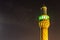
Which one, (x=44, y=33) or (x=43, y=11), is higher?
(x=43, y=11)

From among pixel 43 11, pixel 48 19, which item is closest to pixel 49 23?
pixel 48 19

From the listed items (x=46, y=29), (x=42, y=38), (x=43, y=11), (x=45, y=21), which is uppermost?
(x=43, y=11)

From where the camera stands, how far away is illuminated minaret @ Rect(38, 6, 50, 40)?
39184 millimetres

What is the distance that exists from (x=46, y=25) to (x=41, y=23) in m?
1.78

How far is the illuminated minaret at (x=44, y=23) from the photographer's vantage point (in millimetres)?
39184

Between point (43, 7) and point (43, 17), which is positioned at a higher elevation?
point (43, 7)

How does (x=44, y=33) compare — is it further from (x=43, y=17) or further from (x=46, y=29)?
(x=43, y=17)

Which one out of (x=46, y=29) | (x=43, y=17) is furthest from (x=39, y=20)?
(x=46, y=29)

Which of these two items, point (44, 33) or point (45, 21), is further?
point (45, 21)

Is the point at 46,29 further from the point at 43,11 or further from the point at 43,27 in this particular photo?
the point at 43,11

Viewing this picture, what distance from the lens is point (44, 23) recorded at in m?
41.3

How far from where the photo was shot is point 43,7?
140 ft

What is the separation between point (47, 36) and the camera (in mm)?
40062

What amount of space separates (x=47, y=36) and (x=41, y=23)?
447 cm
